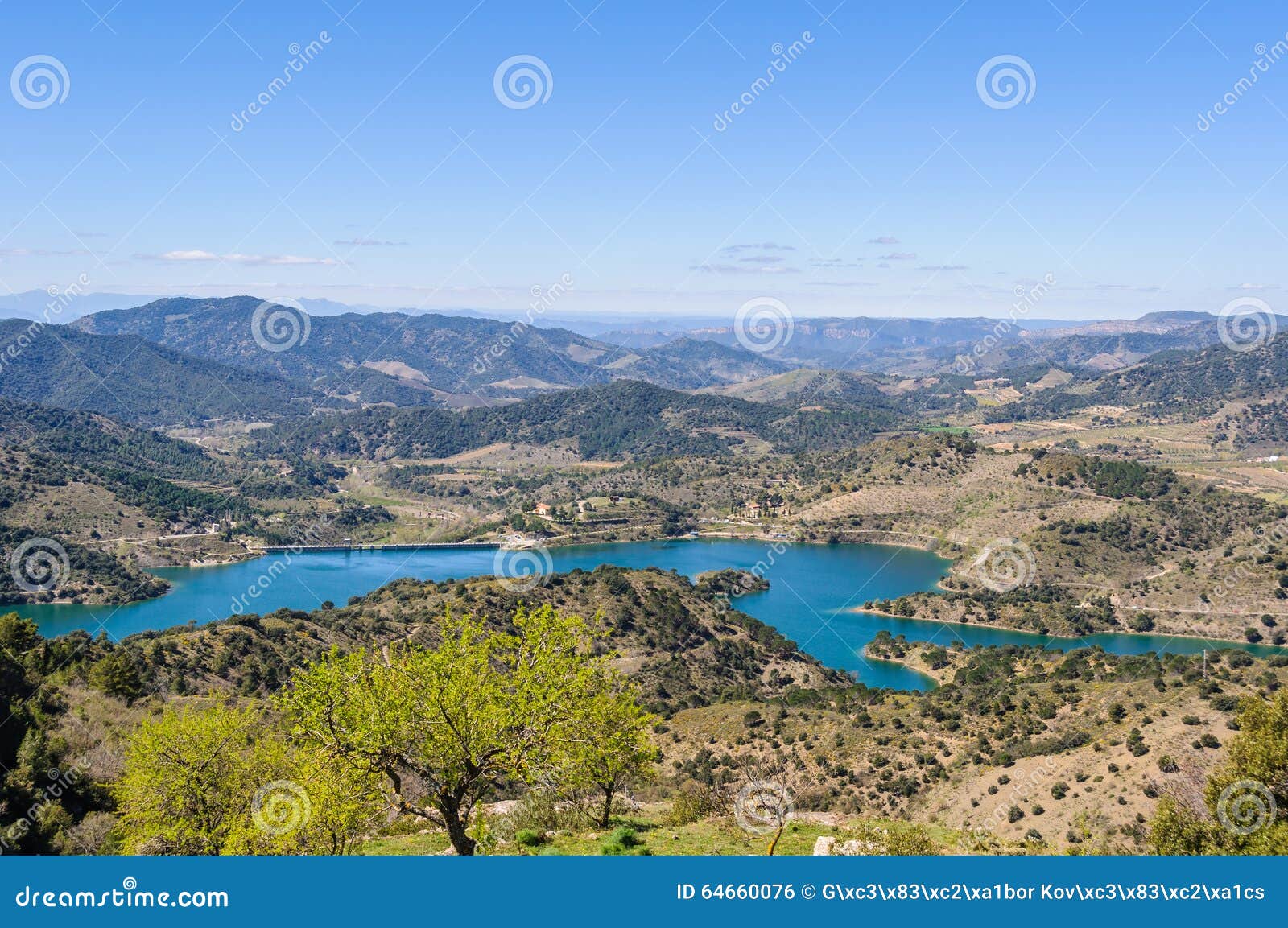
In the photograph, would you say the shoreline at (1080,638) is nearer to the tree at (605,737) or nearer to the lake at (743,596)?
the lake at (743,596)

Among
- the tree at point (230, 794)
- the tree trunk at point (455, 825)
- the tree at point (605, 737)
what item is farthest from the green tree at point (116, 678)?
the tree trunk at point (455, 825)

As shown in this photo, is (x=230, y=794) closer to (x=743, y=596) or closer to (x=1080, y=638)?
(x=1080, y=638)

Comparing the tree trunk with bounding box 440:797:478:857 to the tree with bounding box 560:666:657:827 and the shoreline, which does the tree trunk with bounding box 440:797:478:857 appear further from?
the shoreline

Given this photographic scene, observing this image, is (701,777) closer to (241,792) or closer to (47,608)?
(241,792)

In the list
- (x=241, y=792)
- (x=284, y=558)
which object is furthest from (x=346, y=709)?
(x=284, y=558)

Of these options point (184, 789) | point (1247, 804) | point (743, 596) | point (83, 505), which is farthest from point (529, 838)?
point (83, 505)

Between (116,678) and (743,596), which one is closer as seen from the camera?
(116,678)
